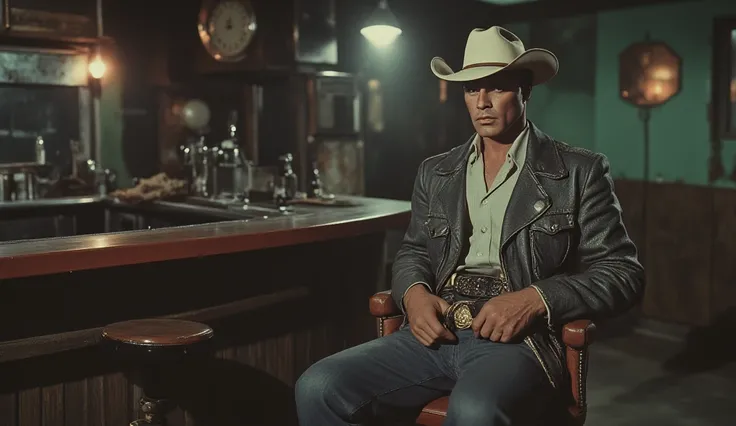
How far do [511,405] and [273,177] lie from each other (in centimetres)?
292

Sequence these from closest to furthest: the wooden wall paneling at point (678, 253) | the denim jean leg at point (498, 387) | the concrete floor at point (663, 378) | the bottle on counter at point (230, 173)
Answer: the denim jean leg at point (498, 387)
the concrete floor at point (663, 378)
the bottle on counter at point (230, 173)
the wooden wall paneling at point (678, 253)

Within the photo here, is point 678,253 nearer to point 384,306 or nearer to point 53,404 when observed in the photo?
point 384,306

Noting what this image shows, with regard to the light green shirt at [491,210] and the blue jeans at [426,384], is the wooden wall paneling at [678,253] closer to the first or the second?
the light green shirt at [491,210]

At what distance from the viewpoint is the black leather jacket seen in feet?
8.69

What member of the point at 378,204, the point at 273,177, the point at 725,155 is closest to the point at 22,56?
the point at 273,177

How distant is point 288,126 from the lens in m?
6.88

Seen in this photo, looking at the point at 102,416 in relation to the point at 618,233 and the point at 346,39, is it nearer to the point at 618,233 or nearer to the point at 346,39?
the point at 618,233

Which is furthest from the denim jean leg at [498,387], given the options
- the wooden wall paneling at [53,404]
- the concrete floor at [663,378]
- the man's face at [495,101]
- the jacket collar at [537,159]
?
the concrete floor at [663,378]

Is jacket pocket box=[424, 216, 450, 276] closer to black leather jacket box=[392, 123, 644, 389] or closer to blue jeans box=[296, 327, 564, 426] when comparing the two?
black leather jacket box=[392, 123, 644, 389]

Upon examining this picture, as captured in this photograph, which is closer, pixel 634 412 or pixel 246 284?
pixel 246 284

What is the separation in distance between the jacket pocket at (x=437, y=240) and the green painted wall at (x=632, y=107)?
497cm

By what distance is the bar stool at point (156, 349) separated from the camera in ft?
9.02

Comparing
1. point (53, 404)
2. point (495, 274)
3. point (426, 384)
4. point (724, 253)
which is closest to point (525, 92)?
point (495, 274)

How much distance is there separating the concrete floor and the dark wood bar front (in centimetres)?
172
